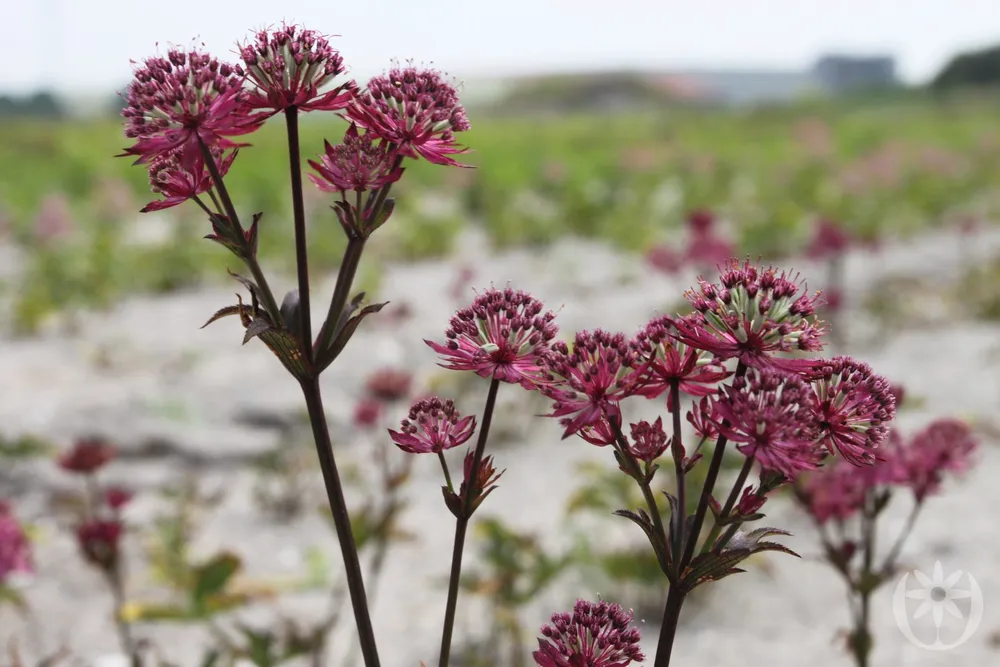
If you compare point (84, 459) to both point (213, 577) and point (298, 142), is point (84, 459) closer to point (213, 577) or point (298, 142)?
point (213, 577)

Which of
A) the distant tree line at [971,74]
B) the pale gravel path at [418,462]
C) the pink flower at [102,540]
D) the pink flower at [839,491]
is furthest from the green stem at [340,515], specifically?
the distant tree line at [971,74]

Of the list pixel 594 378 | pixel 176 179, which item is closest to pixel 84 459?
pixel 176 179

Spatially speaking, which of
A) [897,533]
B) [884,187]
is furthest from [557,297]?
[884,187]

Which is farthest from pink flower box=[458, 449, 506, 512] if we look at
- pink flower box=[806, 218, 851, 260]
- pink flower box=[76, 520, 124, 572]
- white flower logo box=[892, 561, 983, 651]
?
pink flower box=[806, 218, 851, 260]

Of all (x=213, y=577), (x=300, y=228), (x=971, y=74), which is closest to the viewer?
(x=300, y=228)

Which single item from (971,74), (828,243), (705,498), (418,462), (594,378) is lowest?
(705,498)

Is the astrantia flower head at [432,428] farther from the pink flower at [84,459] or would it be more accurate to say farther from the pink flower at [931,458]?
the pink flower at [84,459]

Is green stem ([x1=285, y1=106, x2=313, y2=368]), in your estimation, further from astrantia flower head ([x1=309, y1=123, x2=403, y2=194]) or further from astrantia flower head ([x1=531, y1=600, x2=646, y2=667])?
astrantia flower head ([x1=531, y1=600, x2=646, y2=667])
